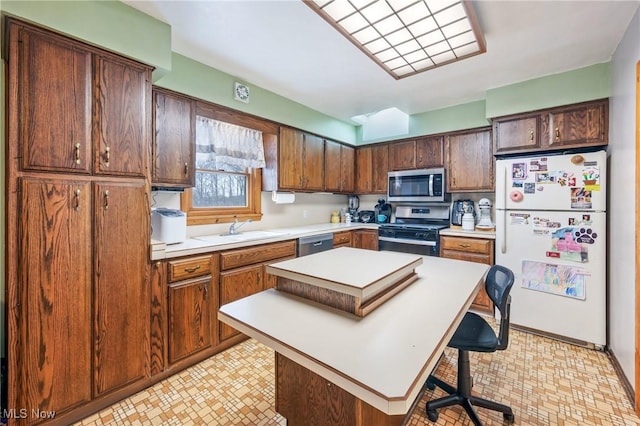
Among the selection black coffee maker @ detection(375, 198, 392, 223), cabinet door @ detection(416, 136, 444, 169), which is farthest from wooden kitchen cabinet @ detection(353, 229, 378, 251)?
cabinet door @ detection(416, 136, 444, 169)

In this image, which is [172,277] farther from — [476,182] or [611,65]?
[611,65]

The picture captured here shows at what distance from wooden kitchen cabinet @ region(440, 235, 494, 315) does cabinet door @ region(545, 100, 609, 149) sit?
1162 mm

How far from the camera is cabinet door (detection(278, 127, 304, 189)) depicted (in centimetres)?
326

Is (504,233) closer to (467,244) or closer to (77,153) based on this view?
(467,244)

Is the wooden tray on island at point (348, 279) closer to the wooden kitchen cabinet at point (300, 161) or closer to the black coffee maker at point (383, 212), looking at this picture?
the wooden kitchen cabinet at point (300, 161)

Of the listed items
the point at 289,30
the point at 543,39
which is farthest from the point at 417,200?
the point at 289,30

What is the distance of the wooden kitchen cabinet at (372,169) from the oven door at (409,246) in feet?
2.88

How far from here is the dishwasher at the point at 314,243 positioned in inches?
120

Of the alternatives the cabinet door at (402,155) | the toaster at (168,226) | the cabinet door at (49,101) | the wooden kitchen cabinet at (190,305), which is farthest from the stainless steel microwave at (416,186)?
the cabinet door at (49,101)

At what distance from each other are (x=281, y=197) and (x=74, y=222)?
6.67 ft

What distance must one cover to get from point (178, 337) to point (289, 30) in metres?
2.43

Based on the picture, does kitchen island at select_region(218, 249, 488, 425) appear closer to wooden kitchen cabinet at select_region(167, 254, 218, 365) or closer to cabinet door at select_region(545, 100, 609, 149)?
wooden kitchen cabinet at select_region(167, 254, 218, 365)

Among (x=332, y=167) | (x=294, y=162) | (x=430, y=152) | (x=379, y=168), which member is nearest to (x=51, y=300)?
(x=294, y=162)

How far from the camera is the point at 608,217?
237cm
